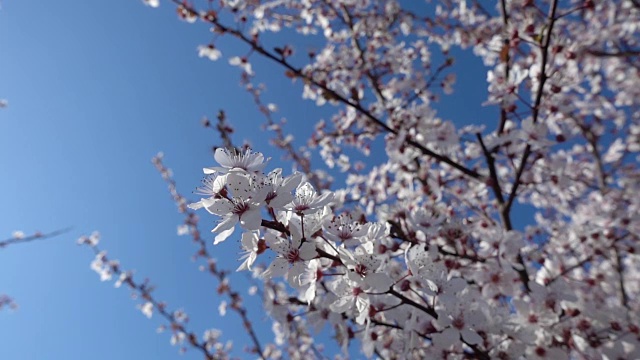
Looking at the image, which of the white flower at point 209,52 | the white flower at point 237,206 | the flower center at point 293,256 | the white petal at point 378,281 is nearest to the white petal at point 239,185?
the white flower at point 237,206

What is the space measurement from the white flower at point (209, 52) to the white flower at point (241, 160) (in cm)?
271

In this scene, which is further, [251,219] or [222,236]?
[222,236]

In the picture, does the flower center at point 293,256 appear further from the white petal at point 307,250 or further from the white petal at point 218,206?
the white petal at point 218,206

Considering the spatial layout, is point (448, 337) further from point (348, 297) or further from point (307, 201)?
point (307, 201)

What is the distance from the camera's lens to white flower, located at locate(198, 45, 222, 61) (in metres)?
3.69

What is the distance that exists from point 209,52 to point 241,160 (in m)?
2.79

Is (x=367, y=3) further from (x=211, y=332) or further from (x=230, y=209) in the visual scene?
(x=211, y=332)

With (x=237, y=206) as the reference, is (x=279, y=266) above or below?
below

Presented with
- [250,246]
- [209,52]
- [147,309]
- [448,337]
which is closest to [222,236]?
[250,246]

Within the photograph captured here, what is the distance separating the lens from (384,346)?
2389 mm

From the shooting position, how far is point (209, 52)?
372 centimetres

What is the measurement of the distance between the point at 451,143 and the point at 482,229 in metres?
0.69

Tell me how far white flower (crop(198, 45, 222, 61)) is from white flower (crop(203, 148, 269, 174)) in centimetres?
271

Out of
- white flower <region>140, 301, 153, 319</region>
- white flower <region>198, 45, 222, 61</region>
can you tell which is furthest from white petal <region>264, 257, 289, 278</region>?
white flower <region>140, 301, 153, 319</region>
